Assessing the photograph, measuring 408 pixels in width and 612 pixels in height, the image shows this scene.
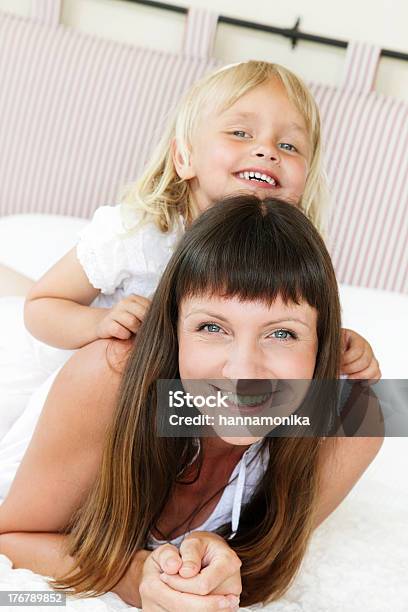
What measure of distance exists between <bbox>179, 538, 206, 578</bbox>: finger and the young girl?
1.33ft

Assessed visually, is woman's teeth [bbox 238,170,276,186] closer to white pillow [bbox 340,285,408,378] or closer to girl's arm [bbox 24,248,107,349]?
girl's arm [bbox 24,248,107,349]

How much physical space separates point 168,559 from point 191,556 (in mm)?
29

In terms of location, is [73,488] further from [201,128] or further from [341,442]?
[201,128]

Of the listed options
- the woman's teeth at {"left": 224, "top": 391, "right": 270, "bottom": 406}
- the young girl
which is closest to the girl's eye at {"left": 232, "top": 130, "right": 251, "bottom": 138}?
the young girl

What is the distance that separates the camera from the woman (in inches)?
40.6

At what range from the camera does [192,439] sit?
1230mm

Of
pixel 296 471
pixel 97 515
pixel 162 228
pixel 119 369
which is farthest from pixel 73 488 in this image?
pixel 162 228

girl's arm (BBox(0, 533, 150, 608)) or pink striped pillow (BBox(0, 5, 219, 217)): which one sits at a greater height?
pink striped pillow (BBox(0, 5, 219, 217))

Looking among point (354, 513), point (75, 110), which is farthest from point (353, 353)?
point (75, 110)

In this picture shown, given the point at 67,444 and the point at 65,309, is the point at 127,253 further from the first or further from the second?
the point at 67,444

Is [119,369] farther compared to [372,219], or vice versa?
[372,219]

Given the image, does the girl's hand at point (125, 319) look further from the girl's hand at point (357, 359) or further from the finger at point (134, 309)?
the girl's hand at point (357, 359)

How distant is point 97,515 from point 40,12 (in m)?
1.61

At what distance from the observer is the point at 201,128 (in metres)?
1.50
